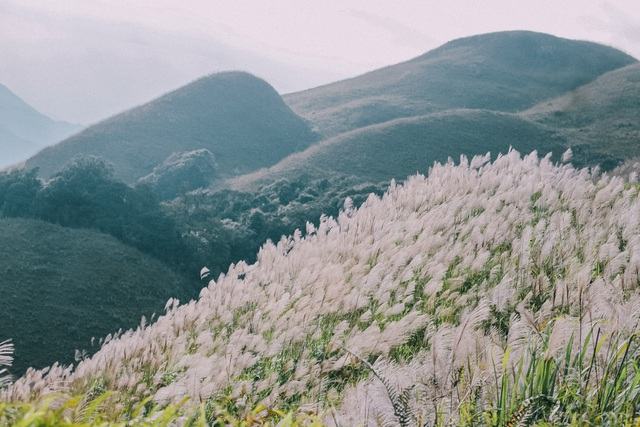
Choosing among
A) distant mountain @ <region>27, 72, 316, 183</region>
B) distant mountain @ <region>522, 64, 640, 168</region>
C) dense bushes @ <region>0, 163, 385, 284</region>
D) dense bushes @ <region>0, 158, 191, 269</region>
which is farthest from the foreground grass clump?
distant mountain @ <region>522, 64, 640, 168</region>

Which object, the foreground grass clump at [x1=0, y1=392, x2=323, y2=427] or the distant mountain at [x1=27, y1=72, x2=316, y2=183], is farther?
the distant mountain at [x1=27, y1=72, x2=316, y2=183]

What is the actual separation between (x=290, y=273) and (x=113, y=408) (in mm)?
2925

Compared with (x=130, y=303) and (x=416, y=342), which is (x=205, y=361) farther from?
(x=130, y=303)

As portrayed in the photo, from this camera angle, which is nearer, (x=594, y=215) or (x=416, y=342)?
(x=416, y=342)

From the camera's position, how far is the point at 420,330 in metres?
5.02

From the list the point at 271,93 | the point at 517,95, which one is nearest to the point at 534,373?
the point at 271,93

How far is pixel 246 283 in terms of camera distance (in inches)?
248

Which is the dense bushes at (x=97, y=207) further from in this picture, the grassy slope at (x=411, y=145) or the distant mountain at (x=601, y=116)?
the distant mountain at (x=601, y=116)

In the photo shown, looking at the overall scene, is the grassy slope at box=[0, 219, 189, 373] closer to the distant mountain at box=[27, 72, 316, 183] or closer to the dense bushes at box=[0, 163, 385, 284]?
the dense bushes at box=[0, 163, 385, 284]

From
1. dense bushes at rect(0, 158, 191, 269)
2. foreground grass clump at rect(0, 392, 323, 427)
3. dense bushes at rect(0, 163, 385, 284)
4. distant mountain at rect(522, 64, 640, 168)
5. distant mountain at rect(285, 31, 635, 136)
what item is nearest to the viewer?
foreground grass clump at rect(0, 392, 323, 427)

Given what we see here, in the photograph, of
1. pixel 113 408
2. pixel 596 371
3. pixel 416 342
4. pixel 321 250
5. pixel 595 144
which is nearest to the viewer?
pixel 596 371

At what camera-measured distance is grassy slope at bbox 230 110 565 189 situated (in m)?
46.3

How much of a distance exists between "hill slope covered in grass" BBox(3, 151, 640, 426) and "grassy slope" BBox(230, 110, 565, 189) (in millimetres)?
36704

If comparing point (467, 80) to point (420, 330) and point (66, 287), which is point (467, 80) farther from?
point (420, 330)
